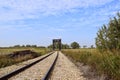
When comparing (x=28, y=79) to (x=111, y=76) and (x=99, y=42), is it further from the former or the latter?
(x=99, y=42)

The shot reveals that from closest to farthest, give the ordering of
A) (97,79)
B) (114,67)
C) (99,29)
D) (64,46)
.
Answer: (114,67) → (97,79) → (99,29) → (64,46)

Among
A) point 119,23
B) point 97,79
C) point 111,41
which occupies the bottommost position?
point 97,79

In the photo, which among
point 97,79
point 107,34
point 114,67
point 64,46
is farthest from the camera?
point 64,46

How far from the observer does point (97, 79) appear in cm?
1219

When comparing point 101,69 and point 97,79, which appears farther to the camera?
point 101,69

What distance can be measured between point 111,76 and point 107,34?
12.2 m

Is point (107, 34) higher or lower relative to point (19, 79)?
higher

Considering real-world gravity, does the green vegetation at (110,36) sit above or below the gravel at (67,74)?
above

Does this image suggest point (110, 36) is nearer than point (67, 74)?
No

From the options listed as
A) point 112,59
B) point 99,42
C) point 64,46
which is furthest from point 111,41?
point 64,46

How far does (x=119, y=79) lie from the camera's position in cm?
990

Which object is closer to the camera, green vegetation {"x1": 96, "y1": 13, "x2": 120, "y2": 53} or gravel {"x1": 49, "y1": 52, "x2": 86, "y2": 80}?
gravel {"x1": 49, "y1": 52, "x2": 86, "y2": 80}

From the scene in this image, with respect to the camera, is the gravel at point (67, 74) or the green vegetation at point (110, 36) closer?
the gravel at point (67, 74)

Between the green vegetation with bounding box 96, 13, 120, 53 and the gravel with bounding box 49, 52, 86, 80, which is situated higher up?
the green vegetation with bounding box 96, 13, 120, 53
